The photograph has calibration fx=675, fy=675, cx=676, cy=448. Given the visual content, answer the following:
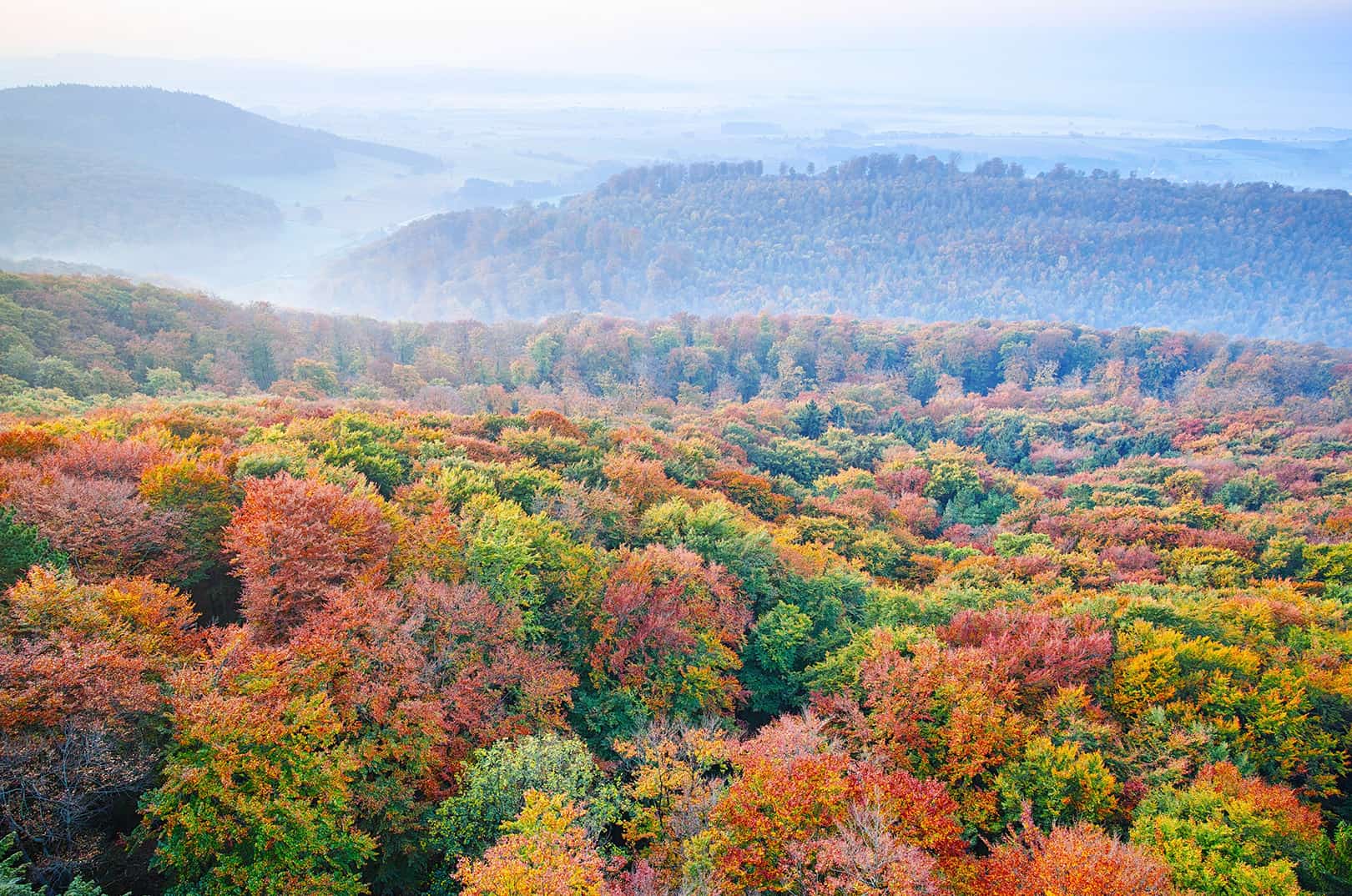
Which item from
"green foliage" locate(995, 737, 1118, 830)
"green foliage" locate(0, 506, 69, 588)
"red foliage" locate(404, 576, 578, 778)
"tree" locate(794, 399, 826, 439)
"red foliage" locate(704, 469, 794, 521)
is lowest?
"tree" locate(794, 399, 826, 439)

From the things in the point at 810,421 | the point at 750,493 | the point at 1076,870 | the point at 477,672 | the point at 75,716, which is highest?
the point at 75,716

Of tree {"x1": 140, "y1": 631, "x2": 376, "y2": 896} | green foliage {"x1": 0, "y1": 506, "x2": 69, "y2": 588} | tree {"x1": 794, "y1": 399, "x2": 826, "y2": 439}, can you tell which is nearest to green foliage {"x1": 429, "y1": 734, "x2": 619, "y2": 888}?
tree {"x1": 140, "y1": 631, "x2": 376, "y2": 896}

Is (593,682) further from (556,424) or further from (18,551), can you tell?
(556,424)

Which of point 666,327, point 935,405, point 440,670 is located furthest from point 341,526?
point 666,327

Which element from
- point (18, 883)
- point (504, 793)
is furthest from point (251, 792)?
point (504, 793)

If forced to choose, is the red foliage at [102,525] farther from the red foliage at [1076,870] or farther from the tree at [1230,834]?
the tree at [1230,834]

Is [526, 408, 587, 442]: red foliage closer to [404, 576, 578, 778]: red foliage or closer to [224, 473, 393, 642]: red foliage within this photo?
[224, 473, 393, 642]: red foliage

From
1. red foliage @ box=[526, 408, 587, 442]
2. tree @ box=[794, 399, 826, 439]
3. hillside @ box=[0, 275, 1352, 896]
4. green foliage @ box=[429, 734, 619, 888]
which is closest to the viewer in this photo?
hillside @ box=[0, 275, 1352, 896]
